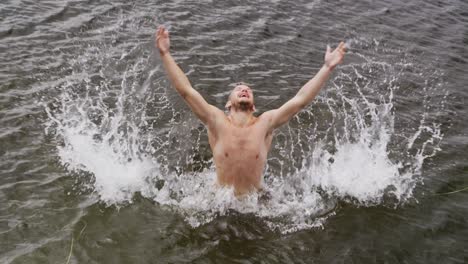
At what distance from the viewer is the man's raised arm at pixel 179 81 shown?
5809mm

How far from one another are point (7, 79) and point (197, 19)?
188 inches

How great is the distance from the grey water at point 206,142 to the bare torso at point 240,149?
13.8 inches

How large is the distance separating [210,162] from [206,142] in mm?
530

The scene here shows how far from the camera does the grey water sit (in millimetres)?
5973

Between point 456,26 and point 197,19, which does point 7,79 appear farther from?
point 456,26

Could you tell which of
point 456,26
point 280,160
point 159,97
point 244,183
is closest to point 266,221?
point 244,183

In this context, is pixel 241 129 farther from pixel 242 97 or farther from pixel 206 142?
pixel 206 142

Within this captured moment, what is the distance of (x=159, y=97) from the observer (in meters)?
8.98

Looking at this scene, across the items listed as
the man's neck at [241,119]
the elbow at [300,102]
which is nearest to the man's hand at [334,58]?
the elbow at [300,102]

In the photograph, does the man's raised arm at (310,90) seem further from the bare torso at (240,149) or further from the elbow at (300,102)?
the bare torso at (240,149)

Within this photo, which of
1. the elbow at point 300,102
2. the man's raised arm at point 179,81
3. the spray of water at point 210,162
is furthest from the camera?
the spray of water at point 210,162

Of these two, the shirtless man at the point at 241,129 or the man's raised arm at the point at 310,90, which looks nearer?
the man's raised arm at the point at 310,90

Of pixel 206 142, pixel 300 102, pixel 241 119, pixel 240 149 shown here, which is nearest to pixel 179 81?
pixel 241 119

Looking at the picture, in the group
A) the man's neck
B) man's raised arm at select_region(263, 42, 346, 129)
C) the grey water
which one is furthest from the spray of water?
man's raised arm at select_region(263, 42, 346, 129)
